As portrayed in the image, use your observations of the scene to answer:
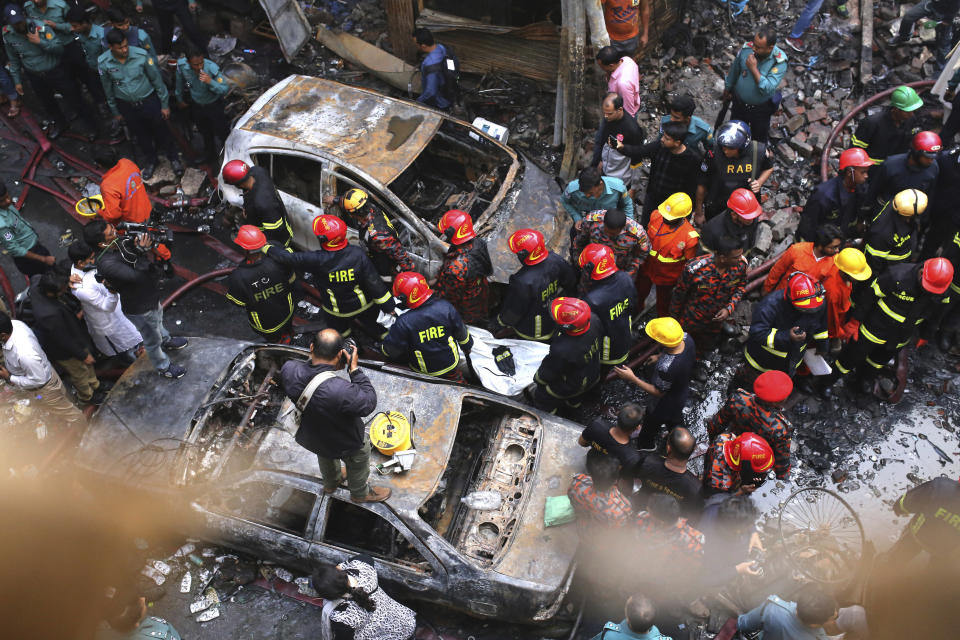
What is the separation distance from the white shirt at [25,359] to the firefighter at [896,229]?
7.61 m

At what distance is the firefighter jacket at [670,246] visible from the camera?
6363 millimetres

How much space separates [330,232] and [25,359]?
2.82 metres

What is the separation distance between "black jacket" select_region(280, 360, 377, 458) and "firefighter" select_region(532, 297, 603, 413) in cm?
167

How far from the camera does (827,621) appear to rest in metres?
4.14

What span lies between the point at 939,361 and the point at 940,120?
3.81m

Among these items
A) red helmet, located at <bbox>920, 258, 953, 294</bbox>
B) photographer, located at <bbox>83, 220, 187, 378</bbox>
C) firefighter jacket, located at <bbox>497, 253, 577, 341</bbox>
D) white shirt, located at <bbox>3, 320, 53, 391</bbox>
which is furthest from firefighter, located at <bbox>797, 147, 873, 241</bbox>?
white shirt, located at <bbox>3, 320, 53, 391</bbox>

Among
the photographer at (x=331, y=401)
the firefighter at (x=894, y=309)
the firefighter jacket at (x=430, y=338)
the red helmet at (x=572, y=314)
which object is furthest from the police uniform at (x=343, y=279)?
the firefighter at (x=894, y=309)

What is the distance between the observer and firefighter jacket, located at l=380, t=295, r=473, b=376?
583cm

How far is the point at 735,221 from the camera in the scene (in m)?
6.27

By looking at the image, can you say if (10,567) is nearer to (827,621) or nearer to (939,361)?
(827,621)

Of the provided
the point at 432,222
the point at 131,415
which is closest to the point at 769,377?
the point at 432,222

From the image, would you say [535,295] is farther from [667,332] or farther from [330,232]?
[330,232]

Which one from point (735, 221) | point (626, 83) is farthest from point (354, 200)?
point (735, 221)

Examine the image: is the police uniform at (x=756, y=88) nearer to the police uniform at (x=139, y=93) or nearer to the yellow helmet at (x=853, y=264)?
the yellow helmet at (x=853, y=264)
